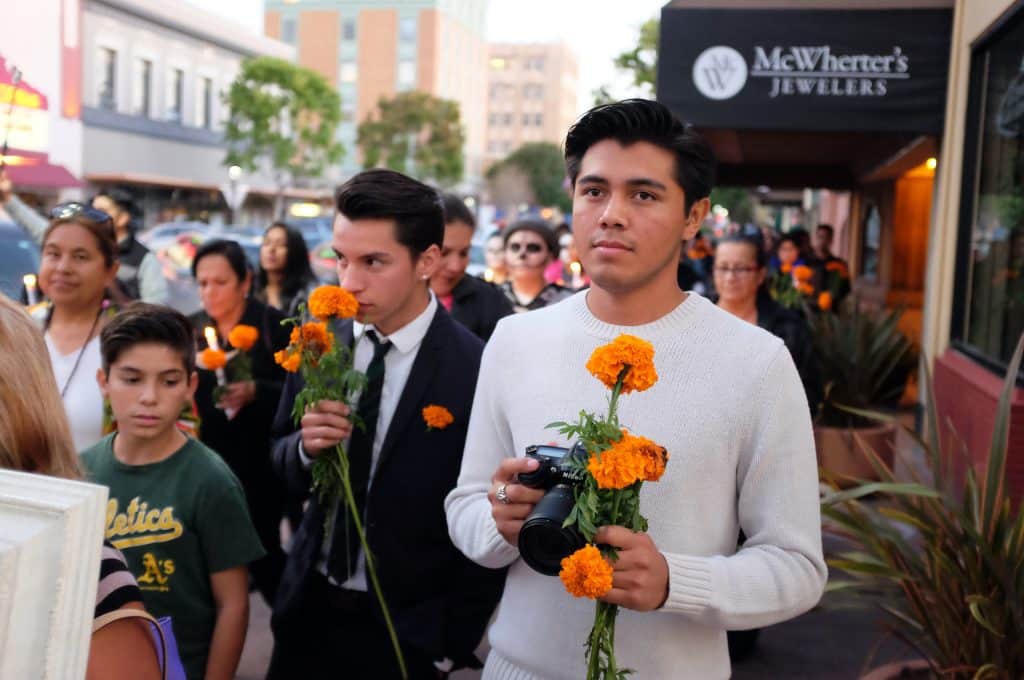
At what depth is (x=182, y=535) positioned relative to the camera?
3.15m

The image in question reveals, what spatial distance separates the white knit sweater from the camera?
2006 mm

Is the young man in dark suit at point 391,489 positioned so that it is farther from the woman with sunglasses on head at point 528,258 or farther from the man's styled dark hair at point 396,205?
the woman with sunglasses on head at point 528,258

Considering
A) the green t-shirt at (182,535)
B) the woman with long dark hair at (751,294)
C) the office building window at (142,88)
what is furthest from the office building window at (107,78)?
the green t-shirt at (182,535)

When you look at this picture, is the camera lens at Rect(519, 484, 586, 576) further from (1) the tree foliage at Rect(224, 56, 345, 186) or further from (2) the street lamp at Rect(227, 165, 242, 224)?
(1) the tree foliage at Rect(224, 56, 345, 186)

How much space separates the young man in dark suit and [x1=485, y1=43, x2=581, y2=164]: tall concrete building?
438 feet

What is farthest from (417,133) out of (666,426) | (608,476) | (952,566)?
(608,476)

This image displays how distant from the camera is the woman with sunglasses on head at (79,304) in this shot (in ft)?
13.1

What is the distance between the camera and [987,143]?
7.22 m

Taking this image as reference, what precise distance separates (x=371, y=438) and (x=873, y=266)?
17509 millimetres

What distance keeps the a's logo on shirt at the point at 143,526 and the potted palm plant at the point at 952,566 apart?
2032mm

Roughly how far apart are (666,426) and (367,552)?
108 centimetres

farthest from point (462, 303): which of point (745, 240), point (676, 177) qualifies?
point (676, 177)

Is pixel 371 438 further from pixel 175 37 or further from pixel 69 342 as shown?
pixel 175 37

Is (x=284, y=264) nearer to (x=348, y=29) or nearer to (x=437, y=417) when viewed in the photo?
(x=437, y=417)
